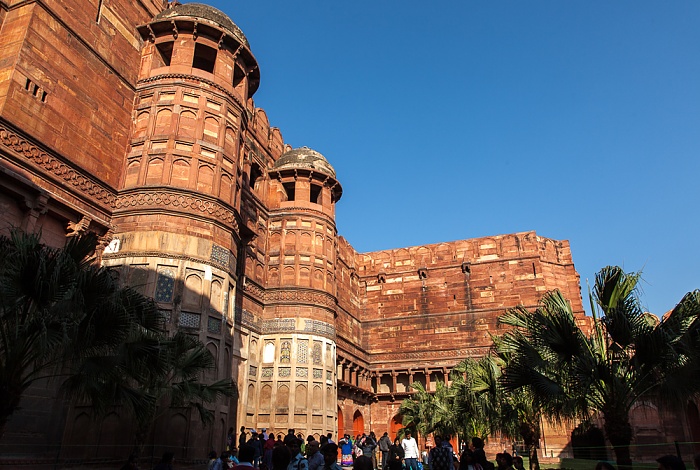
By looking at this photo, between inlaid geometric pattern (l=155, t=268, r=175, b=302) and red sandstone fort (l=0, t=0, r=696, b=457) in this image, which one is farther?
inlaid geometric pattern (l=155, t=268, r=175, b=302)

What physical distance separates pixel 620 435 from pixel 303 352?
15229mm

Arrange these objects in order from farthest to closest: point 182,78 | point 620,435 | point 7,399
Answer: point 182,78
point 620,435
point 7,399

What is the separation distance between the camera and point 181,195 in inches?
679

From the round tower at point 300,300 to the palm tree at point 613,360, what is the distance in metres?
13.1

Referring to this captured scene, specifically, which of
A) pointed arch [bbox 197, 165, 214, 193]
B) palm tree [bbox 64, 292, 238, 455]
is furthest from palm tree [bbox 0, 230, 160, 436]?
pointed arch [bbox 197, 165, 214, 193]

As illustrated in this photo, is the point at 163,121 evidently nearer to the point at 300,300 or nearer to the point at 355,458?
the point at 300,300

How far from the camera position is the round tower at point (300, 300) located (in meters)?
22.8

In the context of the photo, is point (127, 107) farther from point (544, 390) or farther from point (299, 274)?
point (544, 390)

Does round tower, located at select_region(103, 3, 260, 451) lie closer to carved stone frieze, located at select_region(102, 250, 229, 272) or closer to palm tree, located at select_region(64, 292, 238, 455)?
carved stone frieze, located at select_region(102, 250, 229, 272)

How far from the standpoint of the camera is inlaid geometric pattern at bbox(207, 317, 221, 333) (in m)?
16.4

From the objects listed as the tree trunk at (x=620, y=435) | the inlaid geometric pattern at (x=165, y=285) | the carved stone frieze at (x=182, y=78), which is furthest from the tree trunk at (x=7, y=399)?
the carved stone frieze at (x=182, y=78)

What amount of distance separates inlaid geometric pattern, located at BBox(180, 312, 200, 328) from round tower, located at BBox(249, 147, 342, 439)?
8.00 m

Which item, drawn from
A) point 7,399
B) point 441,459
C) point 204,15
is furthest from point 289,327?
point 7,399

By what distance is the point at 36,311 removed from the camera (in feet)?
27.4
